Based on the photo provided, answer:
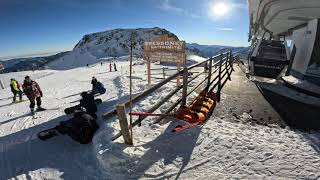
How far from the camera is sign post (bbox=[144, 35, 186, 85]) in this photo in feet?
41.8

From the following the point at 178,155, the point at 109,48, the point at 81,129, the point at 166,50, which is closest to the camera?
the point at 178,155

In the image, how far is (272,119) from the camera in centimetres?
676

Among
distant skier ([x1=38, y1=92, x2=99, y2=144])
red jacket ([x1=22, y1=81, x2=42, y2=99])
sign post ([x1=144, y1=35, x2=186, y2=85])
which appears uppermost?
sign post ([x1=144, y1=35, x2=186, y2=85])

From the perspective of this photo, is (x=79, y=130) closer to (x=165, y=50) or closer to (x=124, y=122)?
(x=124, y=122)

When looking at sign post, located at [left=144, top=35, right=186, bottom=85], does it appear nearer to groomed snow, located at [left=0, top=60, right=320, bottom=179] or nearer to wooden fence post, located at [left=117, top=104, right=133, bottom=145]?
groomed snow, located at [left=0, top=60, right=320, bottom=179]

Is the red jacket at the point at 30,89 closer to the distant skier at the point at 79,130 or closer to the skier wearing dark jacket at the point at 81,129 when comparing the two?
the distant skier at the point at 79,130

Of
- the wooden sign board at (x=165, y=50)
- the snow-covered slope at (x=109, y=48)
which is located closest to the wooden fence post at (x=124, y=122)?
the wooden sign board at (x=165, y=50)

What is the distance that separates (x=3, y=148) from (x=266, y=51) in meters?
14.4

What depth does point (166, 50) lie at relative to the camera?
13125 mm

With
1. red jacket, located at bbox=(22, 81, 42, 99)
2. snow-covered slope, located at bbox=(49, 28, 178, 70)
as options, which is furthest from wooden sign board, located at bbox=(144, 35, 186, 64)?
snow-covered slope, located at bbox=(49, 28, 178, 70)

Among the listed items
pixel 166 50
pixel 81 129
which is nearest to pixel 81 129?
pixel 81 129

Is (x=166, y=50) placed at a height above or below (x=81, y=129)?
above

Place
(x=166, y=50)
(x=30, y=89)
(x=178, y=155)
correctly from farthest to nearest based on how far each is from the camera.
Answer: (x=166, y=50)
(x=30, y=89)
(x=178, y=155)

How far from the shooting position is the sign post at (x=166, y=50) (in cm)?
1274
